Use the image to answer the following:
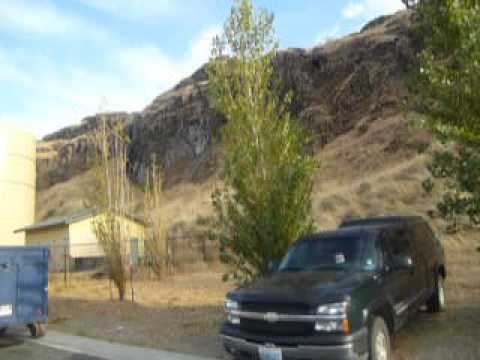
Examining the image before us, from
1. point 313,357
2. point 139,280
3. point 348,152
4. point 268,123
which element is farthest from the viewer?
point 348,152

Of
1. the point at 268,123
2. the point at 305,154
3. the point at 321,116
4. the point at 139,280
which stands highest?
the point at 321,116

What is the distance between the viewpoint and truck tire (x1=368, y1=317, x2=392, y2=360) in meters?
5.68

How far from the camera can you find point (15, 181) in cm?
2850

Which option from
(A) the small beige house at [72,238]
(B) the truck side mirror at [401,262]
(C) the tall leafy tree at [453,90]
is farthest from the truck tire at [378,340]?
(A) the small beige house at [72,238]

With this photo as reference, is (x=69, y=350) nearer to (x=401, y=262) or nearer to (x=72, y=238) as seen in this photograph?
(x=401, y=262)

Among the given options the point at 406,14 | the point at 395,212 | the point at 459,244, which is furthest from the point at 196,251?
the point at 406,14

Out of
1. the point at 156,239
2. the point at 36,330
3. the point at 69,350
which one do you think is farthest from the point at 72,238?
the point at 69,350

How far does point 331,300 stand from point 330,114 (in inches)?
1748

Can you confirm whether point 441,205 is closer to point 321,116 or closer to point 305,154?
point 305,154

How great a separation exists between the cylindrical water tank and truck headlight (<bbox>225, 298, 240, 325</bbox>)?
25238mm

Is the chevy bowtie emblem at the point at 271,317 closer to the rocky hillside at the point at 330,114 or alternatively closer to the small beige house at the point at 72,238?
the small beige house at the point at 72,238

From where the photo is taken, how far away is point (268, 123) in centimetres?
1025

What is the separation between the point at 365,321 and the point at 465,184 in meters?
2.98

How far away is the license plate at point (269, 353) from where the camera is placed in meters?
5.55
